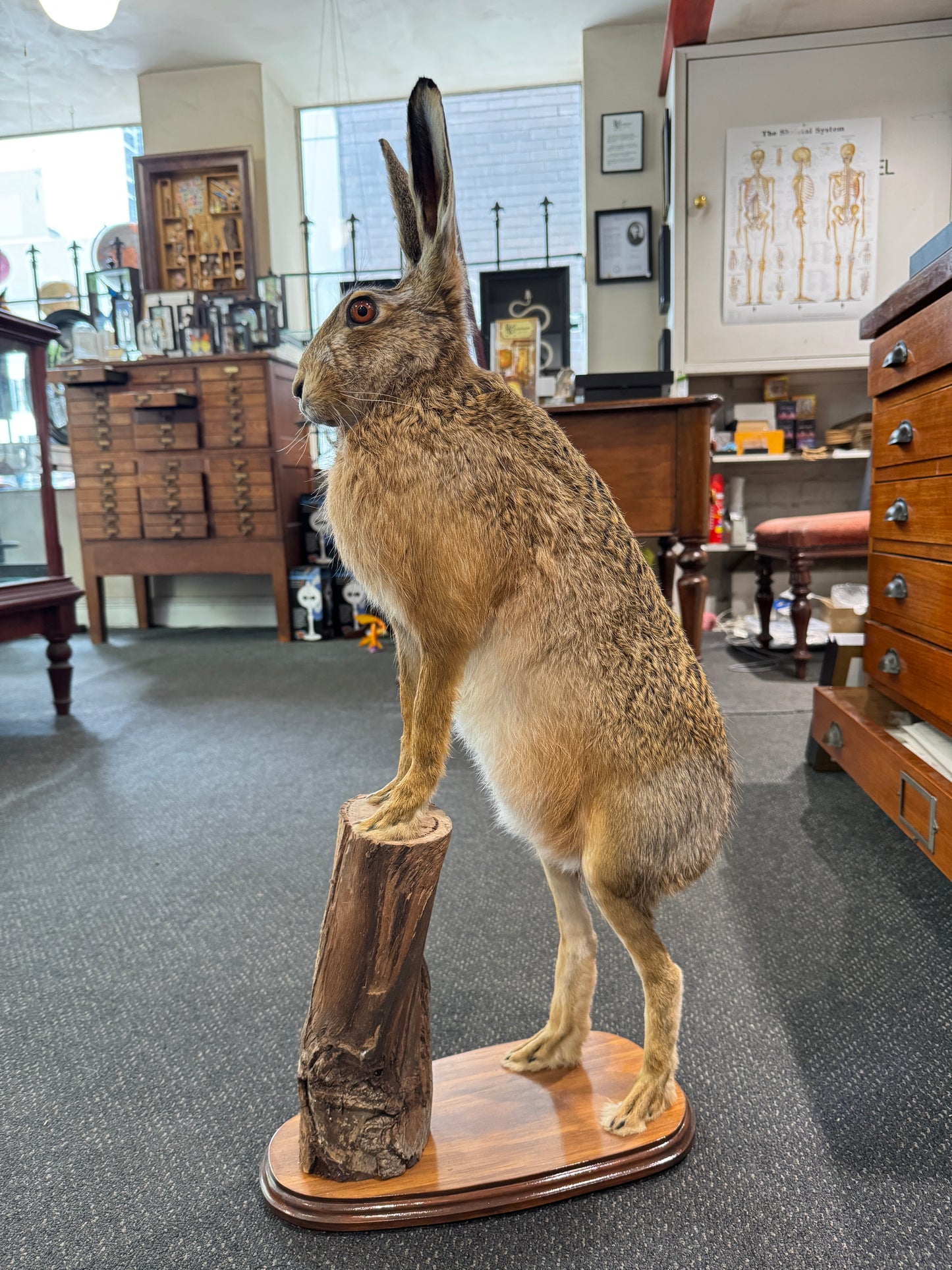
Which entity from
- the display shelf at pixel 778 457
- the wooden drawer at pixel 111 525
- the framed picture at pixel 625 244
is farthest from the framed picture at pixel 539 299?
the wooden drawer at pixel 111 525

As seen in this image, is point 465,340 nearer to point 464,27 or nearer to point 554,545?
point 554,545

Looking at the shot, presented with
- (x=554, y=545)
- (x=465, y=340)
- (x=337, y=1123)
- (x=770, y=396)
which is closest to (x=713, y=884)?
(x=337, y=1123)

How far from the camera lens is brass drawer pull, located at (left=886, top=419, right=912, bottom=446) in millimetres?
1657

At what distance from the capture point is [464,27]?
4176mm

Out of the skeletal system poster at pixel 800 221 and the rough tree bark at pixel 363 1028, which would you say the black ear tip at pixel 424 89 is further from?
the skeletal system poster at pixel 800 221

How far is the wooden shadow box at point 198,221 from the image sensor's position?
4617mm

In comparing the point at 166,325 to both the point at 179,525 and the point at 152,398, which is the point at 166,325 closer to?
the point at 152,398

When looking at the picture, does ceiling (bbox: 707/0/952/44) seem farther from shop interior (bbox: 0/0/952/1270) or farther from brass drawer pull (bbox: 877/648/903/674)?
brass drawer pull (bbox: 877/648/903/674)

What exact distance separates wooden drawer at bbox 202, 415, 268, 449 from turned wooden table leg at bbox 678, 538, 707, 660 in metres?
2.59

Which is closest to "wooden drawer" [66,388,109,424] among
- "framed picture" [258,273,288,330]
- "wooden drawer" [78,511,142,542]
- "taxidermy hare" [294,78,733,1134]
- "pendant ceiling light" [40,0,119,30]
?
"wooden drawer" [78,511,142,542]

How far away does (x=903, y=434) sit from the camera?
5.49ft

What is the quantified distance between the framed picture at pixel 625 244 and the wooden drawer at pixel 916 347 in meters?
2.88

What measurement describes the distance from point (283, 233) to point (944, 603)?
471 centimetres

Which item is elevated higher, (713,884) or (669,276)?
(669,276)
